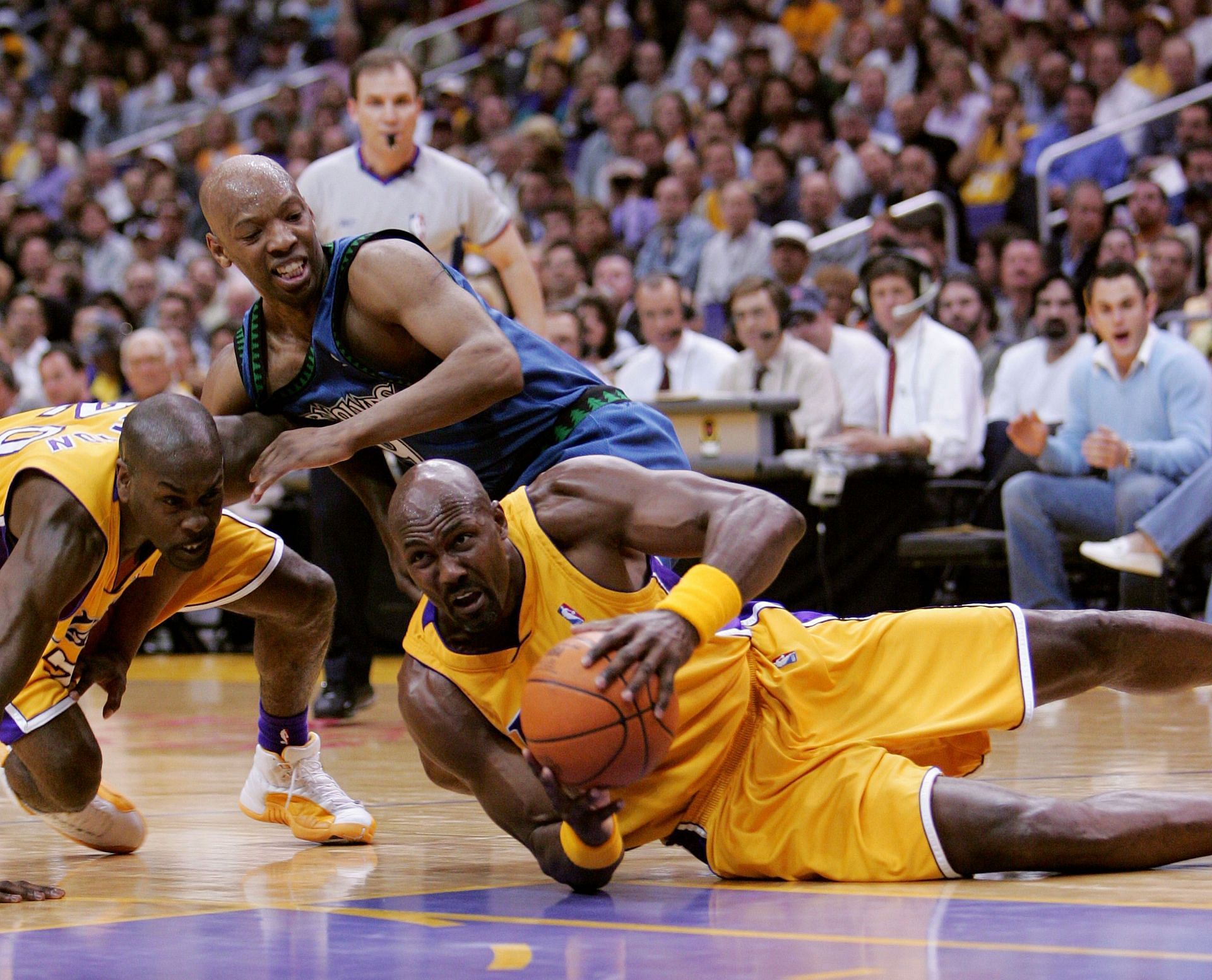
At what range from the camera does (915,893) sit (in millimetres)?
2621

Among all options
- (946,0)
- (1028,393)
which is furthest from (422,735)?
(946,0)

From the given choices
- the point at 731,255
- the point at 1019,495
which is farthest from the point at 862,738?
the point at 731,255

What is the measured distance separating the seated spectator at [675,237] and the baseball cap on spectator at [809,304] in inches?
63.7

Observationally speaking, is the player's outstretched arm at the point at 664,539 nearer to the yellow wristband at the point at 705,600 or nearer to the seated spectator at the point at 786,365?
the yellow wristband at the point at 705,600

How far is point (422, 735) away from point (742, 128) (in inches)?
343

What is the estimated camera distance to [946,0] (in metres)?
11.2

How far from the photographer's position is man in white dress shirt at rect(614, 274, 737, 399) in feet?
26.2

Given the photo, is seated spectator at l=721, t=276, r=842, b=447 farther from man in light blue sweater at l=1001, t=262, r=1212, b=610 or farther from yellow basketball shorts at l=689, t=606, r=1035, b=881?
yellow basketball shorts at l=689, t=606, r=1035, b=881

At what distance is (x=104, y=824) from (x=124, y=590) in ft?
1.57

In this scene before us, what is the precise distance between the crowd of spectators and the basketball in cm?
321

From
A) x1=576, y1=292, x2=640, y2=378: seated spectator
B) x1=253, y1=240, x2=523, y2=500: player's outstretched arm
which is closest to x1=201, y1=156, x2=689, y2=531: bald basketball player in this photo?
x1=253, y1=240, x2=523, y2=500: player's outstretched arm

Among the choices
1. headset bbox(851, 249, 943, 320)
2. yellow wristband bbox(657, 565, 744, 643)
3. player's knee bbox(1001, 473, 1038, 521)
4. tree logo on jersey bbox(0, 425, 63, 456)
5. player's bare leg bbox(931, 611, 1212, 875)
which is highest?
headset bbox(851, 249, 943, 320)

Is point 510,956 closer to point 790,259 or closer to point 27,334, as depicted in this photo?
point 790,259

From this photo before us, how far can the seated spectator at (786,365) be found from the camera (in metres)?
7.57
